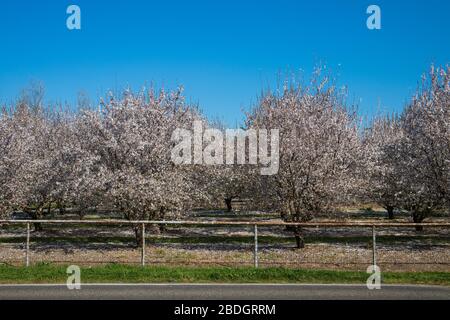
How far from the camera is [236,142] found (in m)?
22.3

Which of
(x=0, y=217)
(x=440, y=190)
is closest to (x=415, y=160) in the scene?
(x=440, y=190)

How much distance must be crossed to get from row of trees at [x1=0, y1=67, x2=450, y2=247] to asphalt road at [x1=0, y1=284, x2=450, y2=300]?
23.8 ft

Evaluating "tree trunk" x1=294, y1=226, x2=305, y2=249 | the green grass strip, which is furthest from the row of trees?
the green grass strip

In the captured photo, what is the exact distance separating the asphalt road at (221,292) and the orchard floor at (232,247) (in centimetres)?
339

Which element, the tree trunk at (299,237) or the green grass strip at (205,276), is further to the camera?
the tree trunk at (299,237)

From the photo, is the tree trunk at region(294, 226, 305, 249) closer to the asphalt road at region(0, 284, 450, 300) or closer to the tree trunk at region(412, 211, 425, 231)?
the asphalt road at region(0, 284, 450, 300)

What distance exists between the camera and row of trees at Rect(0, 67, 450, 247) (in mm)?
17641

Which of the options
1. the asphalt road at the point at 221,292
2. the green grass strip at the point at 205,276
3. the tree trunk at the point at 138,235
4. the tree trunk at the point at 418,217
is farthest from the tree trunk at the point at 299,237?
the tree trunk at the point at 418,217

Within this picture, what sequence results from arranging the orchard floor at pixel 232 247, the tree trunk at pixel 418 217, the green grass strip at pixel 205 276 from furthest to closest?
the tree trunk at pixel 418 217, the orchard floor at pixel 232 247, the green grass strip at pixel 205 276

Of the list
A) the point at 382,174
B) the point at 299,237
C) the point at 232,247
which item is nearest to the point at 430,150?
the point at 382,174

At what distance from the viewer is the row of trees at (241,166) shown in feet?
57.9

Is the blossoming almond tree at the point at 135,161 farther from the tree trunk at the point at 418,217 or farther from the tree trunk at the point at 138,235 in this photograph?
the tree trunk at the point at 418,217

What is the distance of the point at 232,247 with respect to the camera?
1798 cm

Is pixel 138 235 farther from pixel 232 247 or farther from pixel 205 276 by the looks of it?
pixel 205 276
